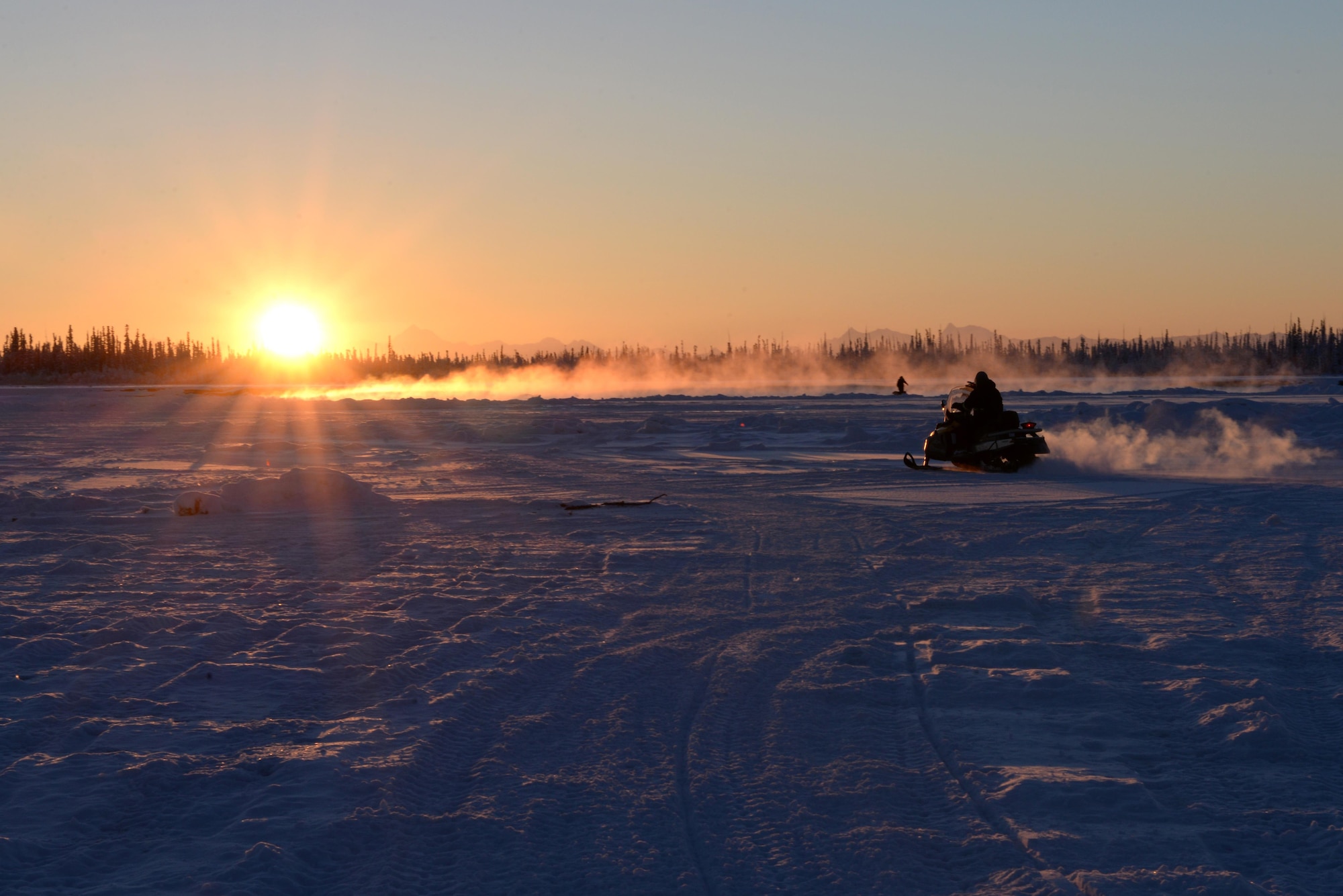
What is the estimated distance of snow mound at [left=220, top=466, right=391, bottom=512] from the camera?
50.7ft

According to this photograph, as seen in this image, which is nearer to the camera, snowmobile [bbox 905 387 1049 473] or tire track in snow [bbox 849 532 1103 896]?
tire track in snow [bbox 849 532 1103 896]

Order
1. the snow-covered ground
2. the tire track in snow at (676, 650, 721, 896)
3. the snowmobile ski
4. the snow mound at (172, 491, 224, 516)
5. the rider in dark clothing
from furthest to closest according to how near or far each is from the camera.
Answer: the snowmobile ski, the rider in dark clothing, the snow mound at (172, 491, 224, 516), the snow-covered ground, the tire track in snow at (676, 650, 721, 896)

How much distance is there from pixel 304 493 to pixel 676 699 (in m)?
11.9

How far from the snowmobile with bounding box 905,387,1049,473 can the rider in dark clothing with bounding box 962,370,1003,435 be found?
4cm

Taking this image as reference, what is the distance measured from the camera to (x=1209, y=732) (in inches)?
210

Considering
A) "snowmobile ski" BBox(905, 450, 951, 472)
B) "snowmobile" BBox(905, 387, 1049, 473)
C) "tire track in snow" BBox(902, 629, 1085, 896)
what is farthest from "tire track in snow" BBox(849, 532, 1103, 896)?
"snowmobile ski" BBox(905, 450, 951, 472)

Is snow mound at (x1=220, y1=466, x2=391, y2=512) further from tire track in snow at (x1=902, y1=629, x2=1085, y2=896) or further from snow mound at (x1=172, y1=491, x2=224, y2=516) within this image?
tire track in snow at (x1=902, y1=629, x2=1085, y2=896)

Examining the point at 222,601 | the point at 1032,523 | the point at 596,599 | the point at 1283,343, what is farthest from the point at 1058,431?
the point at 1283,343

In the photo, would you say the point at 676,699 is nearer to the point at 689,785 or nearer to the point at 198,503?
the point at 689,785

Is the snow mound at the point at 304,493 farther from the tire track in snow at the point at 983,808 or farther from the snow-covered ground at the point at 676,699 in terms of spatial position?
the tire track in snow at the point at 983,808

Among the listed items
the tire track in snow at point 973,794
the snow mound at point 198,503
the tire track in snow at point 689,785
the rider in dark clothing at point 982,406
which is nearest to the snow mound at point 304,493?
the snow mound at point 198,503

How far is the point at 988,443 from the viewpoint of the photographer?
20969 mm

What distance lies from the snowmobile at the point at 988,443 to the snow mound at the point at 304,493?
11280mm

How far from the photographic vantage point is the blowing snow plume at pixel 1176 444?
21.6 metres
